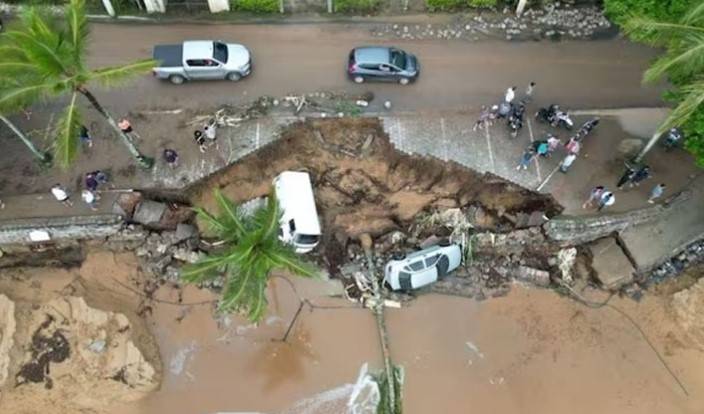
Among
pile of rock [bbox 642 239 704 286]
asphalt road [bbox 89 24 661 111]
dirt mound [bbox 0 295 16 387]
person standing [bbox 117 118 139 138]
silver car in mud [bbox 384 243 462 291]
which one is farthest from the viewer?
asphalt road [bbox 89 24 661 111]

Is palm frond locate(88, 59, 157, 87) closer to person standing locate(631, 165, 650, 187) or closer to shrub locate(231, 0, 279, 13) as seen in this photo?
shrub locate(231, 0, 279, 13)

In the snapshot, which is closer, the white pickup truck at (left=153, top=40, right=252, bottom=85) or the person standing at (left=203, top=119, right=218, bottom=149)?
the person standing at (left=203, top=119, right=218, bottom=149)

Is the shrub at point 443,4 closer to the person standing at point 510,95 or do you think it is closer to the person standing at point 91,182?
the person standing at point 510,95

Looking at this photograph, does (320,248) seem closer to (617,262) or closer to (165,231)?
(165,231)

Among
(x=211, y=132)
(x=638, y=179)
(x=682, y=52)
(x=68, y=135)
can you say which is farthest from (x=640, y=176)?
(x=68, y=135)

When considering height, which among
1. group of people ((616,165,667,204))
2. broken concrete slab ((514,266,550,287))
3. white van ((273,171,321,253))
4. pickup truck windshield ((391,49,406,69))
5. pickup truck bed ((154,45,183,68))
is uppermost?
pickup truck bed ((154,45,183,68))

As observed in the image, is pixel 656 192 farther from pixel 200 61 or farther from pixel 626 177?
pixel 200 61

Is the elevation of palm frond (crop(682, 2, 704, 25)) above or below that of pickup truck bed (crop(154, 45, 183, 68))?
above

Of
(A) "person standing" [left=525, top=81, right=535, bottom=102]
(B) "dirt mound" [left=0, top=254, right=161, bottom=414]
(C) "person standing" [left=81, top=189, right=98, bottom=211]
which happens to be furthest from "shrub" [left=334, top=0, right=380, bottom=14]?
(B) "dirt mound" [left=0, top=254, right=161, bottom=414]

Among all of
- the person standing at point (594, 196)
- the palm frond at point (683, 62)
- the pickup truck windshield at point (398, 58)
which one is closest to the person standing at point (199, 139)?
the pickup truck windshield at point (398, 58)
